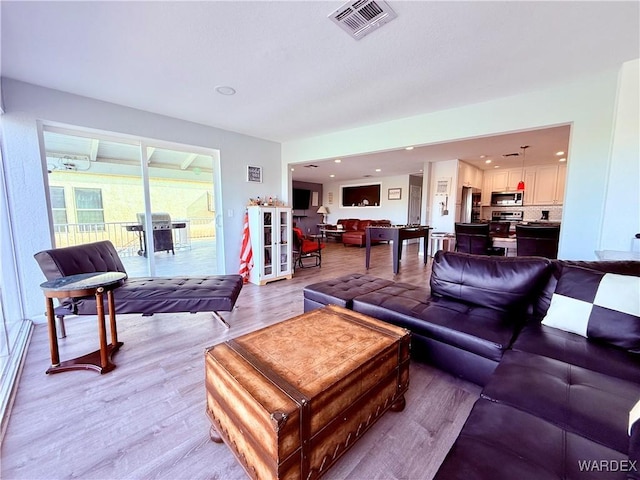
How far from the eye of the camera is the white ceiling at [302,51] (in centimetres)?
165

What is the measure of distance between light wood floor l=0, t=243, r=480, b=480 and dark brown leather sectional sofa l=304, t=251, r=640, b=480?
1.40 feet

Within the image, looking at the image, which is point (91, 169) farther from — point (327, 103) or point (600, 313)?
point (600, 313)

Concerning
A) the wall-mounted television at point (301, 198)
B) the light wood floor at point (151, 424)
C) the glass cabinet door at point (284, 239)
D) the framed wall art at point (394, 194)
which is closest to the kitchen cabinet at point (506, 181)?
the framed wall art at point (394, 194)

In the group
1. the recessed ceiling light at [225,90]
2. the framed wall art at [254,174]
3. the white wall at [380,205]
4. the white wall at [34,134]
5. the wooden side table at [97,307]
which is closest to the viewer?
the wooden side table at [97,307]

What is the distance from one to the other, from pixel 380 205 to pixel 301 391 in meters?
9.16

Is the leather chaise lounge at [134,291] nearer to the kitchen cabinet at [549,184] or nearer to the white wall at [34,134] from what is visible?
the white wall at [34,134]

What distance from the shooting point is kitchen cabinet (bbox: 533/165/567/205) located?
6844mm

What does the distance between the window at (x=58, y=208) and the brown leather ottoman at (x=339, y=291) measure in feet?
9.38

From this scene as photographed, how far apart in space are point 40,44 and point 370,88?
268 centimetres

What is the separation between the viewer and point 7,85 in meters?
2.51

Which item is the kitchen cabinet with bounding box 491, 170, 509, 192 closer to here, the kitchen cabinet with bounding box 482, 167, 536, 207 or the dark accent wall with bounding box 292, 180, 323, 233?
the kitchen cabinet with bounding box 482, 167, 536, 207

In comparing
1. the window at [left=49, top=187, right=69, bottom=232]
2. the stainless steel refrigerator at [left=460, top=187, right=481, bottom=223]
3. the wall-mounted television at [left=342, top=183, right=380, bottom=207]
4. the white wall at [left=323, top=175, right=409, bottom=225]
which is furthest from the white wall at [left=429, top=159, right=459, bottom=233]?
the window at [left=49, top=187, right=69, bottom=232]

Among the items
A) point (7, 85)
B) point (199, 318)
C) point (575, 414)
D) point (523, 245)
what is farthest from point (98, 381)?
point (523, 245)

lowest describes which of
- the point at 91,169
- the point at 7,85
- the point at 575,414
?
the point at 575,414
